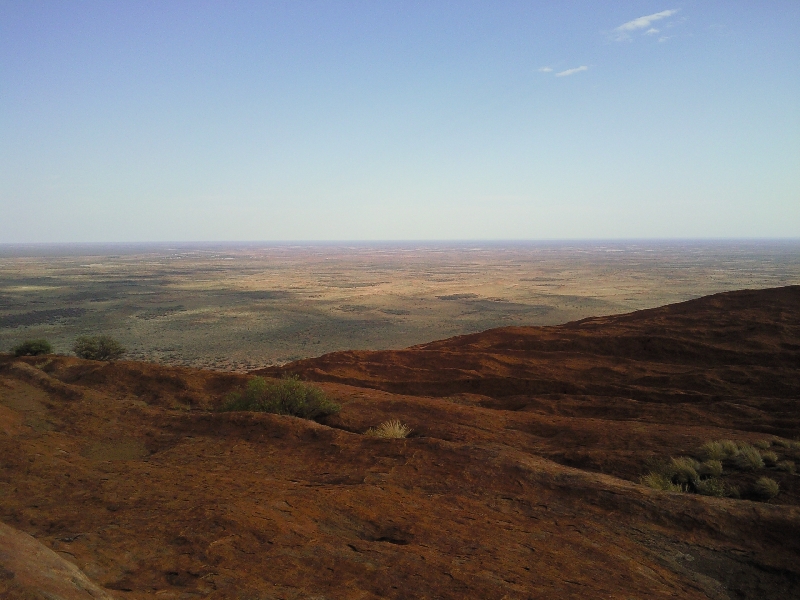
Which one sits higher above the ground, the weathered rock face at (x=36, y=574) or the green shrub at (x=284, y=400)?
the weathered rock face at (x=36, y=574)

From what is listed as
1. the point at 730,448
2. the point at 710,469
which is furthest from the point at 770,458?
the point at 710,469

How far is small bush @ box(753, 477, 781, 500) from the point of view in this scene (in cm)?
756

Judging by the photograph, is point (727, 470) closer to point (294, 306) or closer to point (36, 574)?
point (36, 574)

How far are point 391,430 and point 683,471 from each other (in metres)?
5.93

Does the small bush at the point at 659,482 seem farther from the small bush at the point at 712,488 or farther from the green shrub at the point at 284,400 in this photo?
the green shrub at the point at 284,400

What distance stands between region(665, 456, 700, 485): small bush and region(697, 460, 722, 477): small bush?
103 mm

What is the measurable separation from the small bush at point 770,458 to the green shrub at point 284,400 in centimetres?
956

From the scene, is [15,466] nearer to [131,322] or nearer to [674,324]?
[674,324]

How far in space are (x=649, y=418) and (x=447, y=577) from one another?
10487mm

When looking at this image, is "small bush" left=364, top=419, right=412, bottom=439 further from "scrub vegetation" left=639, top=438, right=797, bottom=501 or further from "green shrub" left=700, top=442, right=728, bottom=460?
"green shrub" left=700, top=442, right=728, bottom=460

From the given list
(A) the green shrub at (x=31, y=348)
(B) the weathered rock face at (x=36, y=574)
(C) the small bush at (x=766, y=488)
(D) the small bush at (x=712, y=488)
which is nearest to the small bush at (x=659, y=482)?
(D) the small bush at (x=712, y=488)

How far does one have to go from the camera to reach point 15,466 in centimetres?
796

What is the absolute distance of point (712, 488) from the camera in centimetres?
778

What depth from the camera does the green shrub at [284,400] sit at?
1266 cm
